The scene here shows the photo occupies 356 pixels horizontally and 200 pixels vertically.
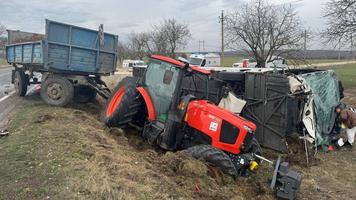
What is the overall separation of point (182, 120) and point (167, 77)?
1.05 meters

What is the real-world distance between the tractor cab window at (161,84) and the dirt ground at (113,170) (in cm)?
89

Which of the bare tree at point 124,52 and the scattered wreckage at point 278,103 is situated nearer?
the scattered wreckage at point 278,103

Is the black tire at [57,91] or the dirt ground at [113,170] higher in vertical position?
the black tire at [57,91]

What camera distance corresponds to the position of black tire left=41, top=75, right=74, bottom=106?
36.3 feet

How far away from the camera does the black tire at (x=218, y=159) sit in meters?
6.04

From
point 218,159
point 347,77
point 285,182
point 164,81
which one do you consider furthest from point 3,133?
point 347,77

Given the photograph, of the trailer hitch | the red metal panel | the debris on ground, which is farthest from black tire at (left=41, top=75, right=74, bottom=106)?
the trailer hitch

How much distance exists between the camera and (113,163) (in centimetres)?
574

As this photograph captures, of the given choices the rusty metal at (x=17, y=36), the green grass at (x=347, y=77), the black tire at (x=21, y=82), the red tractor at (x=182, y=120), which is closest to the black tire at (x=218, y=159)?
the red tractor at (x=182, y=120)

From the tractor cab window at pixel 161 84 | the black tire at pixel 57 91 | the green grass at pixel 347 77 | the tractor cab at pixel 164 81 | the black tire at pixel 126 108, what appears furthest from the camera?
the green grass at pixel 347 77

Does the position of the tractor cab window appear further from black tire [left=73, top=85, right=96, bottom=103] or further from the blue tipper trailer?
black tire [left=73, top=85, right=96, bottom=103]

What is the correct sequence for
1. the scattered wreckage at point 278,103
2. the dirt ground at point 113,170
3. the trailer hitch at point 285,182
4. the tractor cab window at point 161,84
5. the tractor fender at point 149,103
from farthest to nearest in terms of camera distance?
1. the scattered wreckage at point 278,103
2. the tractor fender at point 149,103
3. the tractor cab window at point 161,84
4. the trailer hitch at point 285,182
5. the dirt ground at point 113,170

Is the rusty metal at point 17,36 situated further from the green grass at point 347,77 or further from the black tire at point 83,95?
the green grass at point 347,77

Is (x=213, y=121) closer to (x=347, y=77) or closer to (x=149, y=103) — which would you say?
(x=149, y=103)
